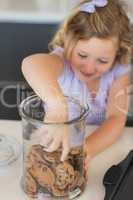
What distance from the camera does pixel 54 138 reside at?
833mm

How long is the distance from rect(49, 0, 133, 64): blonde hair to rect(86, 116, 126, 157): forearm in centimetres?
21

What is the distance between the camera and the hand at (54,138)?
2.72ft

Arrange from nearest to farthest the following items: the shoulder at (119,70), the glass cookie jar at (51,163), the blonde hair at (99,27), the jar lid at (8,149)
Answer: the glass cookie jar at (51,163) < the jar lid at (8,149) < the blonde hair at (99,27) < the shoulder at (119,70)

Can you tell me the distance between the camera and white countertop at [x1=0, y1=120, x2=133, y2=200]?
0.85 meters

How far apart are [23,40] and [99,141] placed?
1.99 ft

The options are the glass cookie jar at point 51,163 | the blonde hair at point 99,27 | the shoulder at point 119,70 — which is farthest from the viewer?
the shoulder at point 119,70

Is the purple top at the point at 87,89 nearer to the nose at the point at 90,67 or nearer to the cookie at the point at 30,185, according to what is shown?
the nose at the point at 90,67

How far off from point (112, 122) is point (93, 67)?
0.55ft

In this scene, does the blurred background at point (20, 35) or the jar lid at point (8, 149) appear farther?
the blurred background at point (20, 35)

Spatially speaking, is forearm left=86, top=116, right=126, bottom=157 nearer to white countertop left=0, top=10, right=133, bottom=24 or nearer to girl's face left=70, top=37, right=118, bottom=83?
girl's face left=70, top=37, right=118, bottom=83

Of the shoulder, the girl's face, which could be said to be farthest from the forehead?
the shoulder

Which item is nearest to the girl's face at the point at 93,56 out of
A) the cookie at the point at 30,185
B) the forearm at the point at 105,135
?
the forearm at the point at 105,135

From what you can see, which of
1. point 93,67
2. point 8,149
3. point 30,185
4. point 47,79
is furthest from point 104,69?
point 30,185

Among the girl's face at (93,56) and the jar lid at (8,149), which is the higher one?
the girl's face at (93,56)
